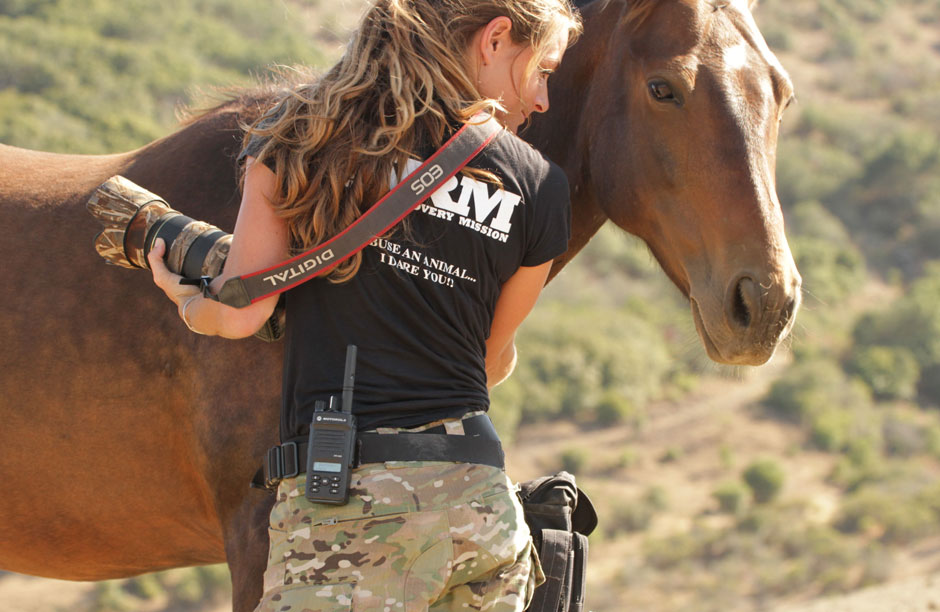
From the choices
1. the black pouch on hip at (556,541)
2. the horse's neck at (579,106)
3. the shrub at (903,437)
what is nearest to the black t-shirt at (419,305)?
the black pouch on hip at (556,541)

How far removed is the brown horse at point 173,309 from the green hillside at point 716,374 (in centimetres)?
945

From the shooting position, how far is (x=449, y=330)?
2.40 m

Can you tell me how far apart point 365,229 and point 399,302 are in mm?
192

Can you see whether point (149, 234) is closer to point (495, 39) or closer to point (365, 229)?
point (365, 229)

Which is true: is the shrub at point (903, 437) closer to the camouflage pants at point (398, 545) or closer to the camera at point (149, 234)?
the camouflage pants at point (398, 545)

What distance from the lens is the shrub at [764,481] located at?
23.4 m

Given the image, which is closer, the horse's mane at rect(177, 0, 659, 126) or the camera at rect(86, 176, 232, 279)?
the camera at rect(86, 176, 232, 279)

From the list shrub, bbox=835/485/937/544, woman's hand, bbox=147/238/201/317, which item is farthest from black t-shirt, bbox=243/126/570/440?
shrub, bbox=835/485/937/544

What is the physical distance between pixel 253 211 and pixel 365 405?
535 millimetres

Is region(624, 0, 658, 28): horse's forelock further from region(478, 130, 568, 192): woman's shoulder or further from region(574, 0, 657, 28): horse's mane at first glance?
region(478, 130, 568, 192): woman's shoulder

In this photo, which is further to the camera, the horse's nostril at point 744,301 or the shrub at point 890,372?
the shrub at point 890,372

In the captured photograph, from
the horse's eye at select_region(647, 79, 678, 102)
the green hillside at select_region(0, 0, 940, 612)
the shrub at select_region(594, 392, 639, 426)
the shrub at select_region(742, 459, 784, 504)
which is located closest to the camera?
the horse's eye at select_region(647, 79, 678, 102)

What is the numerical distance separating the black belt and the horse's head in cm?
85

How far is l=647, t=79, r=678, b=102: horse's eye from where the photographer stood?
3035mm
